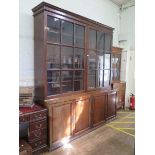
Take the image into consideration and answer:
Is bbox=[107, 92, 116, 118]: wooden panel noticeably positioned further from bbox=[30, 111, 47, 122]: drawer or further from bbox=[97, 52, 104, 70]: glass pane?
bbox=[30, 111, 47, 122]: drawer

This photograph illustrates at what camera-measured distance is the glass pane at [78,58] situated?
311 cm

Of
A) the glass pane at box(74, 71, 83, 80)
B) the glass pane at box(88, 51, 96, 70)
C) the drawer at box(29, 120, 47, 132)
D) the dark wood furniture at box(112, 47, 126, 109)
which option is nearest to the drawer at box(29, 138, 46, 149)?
the drawer at box(29, 120, 47, 132)

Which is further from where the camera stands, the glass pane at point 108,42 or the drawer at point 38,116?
the glass pane at point 108,42

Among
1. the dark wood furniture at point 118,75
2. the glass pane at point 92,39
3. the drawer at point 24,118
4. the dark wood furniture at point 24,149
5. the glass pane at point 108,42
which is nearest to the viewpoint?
the dark wood furniture at point 24,149

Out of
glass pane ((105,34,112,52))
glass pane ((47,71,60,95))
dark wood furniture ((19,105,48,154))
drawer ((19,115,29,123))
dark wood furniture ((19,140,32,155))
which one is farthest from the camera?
glass pane ((105,34,112,52))

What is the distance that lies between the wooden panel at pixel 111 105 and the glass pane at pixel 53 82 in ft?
5.30

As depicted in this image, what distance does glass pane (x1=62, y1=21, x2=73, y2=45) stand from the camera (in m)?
2.84

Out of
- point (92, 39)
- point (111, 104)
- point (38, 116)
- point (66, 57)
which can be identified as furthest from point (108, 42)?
point (38, 116)

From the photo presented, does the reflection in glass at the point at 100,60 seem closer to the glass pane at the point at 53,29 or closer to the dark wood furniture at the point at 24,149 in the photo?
the glass pane at the point at 53,29

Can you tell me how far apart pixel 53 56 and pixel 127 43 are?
3.40 meters

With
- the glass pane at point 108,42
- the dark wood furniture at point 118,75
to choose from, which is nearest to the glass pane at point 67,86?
the glass pane at point 108,42

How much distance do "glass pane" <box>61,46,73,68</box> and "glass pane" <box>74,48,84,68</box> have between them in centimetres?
10

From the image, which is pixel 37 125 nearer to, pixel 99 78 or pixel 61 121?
pixel 61 121
